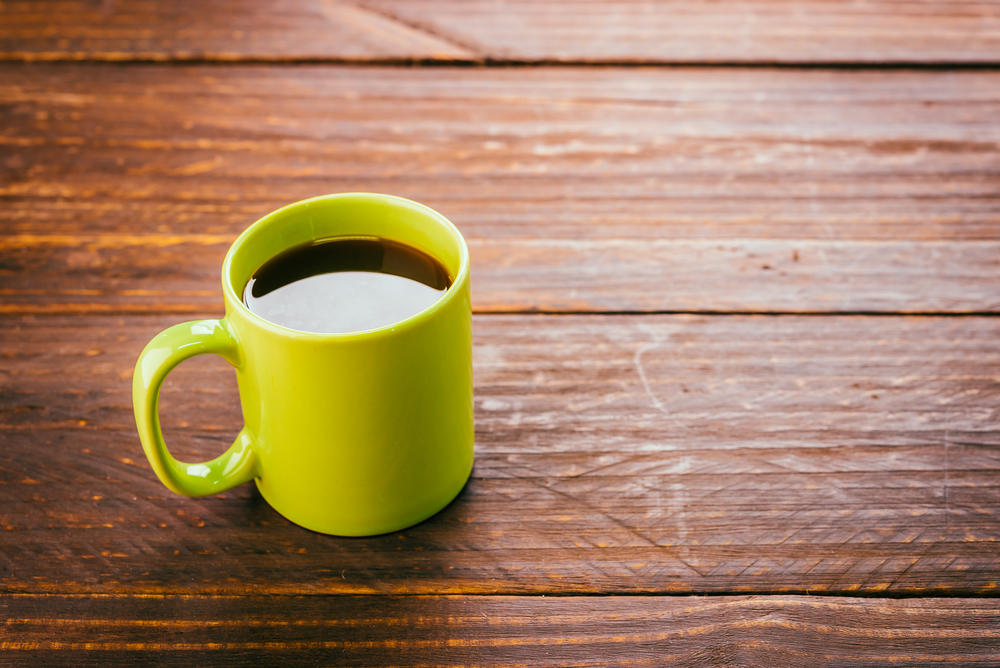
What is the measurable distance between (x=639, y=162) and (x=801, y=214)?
161 millimetres

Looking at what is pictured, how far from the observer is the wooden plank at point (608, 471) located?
0.48 metres

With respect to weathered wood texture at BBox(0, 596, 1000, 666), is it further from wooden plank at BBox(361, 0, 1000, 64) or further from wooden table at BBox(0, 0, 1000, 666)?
wooden plank at BBox(361, 0, 1000, 64)

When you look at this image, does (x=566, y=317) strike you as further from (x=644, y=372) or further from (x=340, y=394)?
(x=340, y=394)

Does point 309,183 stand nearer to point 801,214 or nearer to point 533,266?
point 533,266

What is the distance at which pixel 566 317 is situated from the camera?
2.16ft

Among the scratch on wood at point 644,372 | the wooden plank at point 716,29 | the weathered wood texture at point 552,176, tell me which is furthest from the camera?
the wooden plank at point 716,29

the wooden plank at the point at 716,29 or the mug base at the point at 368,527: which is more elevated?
the wooden plank at the point at 716,29

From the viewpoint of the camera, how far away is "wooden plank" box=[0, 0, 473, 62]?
972 millimetres

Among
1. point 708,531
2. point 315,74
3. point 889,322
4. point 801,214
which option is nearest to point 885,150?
point 801,214

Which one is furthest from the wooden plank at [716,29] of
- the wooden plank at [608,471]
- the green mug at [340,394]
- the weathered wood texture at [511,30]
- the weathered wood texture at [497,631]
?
the weathered wood texture at [497,631]

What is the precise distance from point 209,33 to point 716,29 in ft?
1.99

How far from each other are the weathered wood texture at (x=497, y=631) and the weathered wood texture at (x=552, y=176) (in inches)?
10.4

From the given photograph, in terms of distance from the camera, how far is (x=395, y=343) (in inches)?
16.6

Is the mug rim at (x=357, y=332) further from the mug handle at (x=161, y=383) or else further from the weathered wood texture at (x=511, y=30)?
the weathered wood texture at (x=511, y=30)
